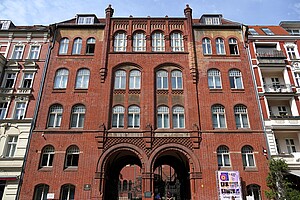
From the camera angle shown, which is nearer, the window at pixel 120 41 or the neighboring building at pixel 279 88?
the neighboring building at pixel 279 88

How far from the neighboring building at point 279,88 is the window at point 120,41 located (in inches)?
548

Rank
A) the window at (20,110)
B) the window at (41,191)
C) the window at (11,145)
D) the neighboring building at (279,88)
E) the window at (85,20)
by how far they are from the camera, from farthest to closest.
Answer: the window at (85,20)
the window at (20,110)
the neighboring building at (279,88)
the window at (11,145)
the window at (41,191)

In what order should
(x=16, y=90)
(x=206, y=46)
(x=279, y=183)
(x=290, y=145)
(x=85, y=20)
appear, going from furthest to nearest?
(x=85, y=20)
(x=206, y=46)
(x=16, y=90)
(x=290, y=145)
(x=279, y=183)

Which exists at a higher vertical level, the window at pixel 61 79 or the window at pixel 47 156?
the window at pixel 61 79

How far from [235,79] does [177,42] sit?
24.3ft

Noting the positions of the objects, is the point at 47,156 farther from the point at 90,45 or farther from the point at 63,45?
the point at 90,45

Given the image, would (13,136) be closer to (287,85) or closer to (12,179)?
(12,179)

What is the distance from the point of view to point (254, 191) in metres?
19.1

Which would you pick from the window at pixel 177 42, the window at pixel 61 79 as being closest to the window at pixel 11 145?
the window at pixel 61 79

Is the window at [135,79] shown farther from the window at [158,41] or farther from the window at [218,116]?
the window at [218,116]

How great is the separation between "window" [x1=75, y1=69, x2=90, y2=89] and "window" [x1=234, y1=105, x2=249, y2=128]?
15.1 meters

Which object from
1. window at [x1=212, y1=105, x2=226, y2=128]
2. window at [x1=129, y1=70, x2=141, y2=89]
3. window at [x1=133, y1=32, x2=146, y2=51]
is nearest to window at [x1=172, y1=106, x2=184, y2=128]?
window at [x1=212, y1=105, x2=226, y2=128]

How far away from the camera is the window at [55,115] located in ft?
69.7

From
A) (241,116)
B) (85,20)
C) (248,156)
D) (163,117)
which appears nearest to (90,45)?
(85,20)
